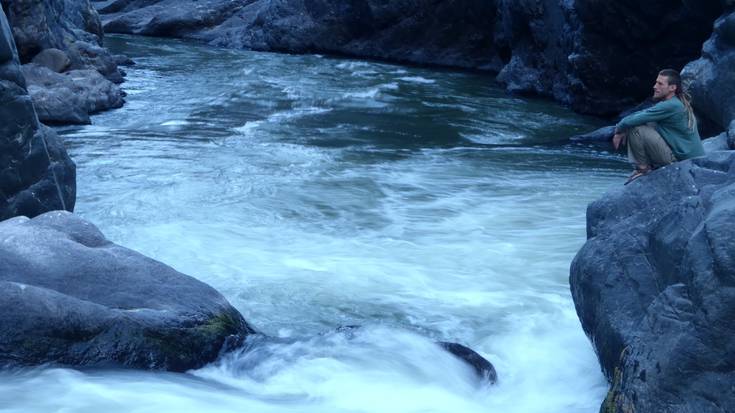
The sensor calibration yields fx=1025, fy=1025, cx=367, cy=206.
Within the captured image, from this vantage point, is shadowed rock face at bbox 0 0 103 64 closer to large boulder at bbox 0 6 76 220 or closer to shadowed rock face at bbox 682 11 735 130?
large boulder at bbox 0 6 76 220

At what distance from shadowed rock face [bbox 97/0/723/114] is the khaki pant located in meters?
10.7

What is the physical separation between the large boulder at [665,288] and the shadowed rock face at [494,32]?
11.6 m

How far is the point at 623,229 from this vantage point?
6.71m

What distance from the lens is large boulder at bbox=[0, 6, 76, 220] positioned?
866cm

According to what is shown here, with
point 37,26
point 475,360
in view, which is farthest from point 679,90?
point 37,26

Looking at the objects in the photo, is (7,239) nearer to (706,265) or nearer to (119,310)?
(119,310)

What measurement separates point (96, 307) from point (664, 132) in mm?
4370

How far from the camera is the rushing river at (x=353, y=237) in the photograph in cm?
659

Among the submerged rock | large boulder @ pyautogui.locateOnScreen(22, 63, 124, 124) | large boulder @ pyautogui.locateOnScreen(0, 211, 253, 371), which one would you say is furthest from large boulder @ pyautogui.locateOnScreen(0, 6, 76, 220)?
large boulder @ pyautogui.locateOnScreen(22, 63, 124, 124)

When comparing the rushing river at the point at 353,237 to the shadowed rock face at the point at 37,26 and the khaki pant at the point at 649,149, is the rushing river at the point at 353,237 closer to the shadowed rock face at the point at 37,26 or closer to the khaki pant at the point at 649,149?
the khaki pant at the point at 649,149

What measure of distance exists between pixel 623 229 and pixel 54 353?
3.70 meters

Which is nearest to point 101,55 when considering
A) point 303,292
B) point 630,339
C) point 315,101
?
point 315,101

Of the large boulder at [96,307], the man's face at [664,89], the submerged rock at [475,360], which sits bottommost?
the submerged rock at [475,360]

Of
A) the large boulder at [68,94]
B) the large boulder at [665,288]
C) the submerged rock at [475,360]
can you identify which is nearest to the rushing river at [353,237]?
the submerged rock at [475,360]
